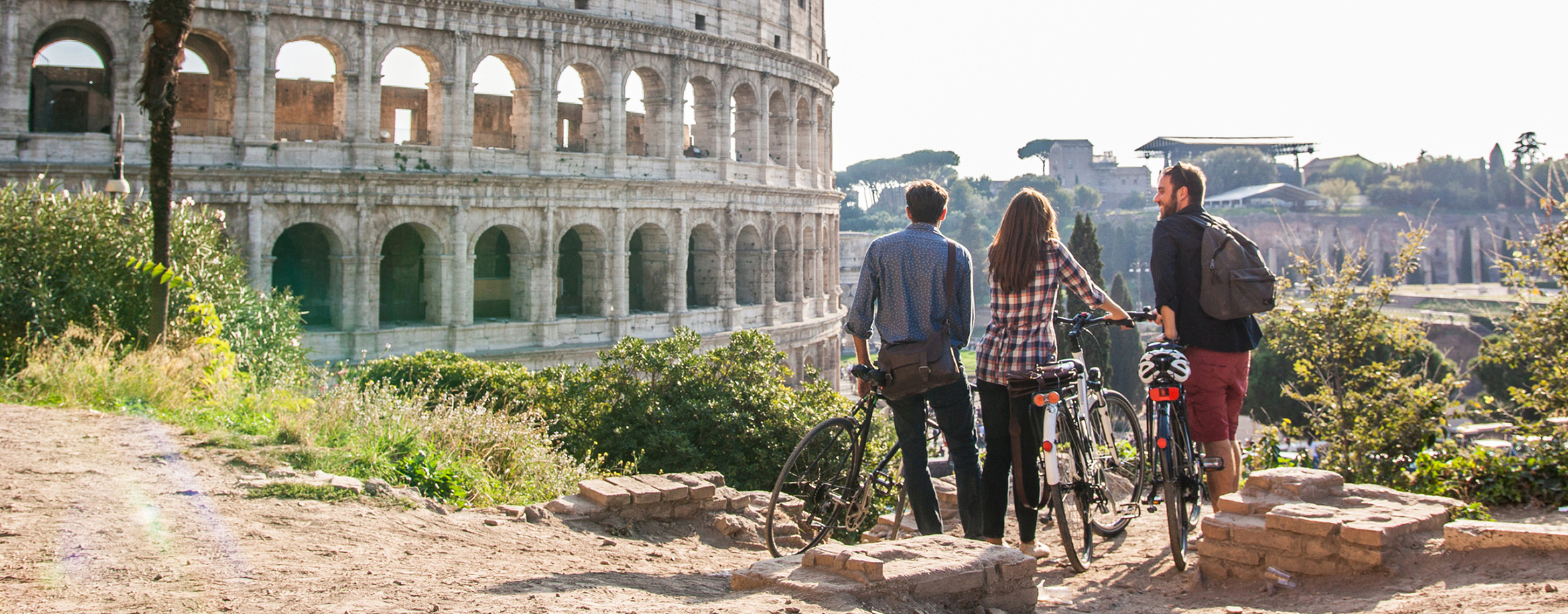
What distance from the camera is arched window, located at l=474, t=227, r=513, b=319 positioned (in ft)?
73.4

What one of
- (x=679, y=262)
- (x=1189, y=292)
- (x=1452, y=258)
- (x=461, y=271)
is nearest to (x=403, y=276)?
(x=461, y=271)

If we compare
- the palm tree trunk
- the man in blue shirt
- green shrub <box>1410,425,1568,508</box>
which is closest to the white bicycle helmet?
the man in blue shirt

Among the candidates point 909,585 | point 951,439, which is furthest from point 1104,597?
point 909,585

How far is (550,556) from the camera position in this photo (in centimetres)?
530

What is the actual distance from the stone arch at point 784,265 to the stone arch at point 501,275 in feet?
20.3

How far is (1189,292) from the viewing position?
17.6 feet

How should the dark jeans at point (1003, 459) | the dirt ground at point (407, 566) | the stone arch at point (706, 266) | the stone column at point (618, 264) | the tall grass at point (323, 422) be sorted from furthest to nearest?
the stone arch at point (706, 266), the stone column at point (618, 264), the tall grass at point (323, 422), the dark jeans at point (1003, 459), the dirt ground at point (407, 566)

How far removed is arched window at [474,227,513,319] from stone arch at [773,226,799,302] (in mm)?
6179

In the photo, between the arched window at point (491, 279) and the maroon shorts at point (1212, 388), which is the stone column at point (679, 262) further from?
the maroon shorts at point (1212, 388)

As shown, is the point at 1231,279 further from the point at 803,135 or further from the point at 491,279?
the point at 803,135

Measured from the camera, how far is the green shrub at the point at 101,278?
10852 mm

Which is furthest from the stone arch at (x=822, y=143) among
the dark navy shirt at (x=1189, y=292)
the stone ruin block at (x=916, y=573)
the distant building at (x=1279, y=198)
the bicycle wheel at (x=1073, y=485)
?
the distant building at (x=1279, y=198)

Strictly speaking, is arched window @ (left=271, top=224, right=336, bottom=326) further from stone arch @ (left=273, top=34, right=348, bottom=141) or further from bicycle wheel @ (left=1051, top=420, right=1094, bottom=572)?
bicycle wheel @ (left=1051, top=420, right=1094, bottom=572)

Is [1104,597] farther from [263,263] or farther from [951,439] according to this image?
[263,263]
